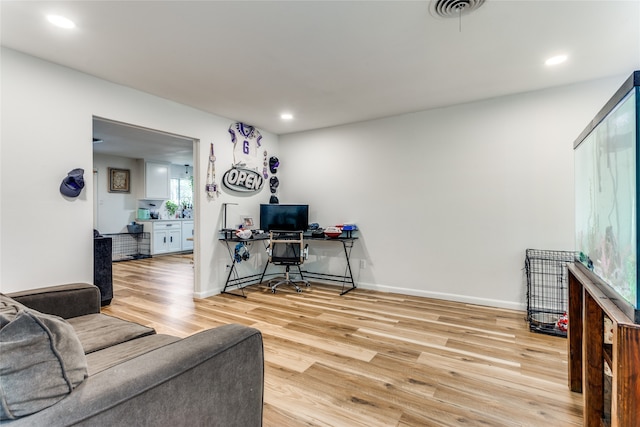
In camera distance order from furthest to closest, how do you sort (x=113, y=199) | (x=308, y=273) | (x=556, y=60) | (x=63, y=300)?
(x=113, y=199) → (x=308, y=273) → (x=556, y=60) → (x=63, y=300)

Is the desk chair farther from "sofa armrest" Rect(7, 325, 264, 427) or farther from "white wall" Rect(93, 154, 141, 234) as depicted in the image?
"white wall" Rect(93, 154, 141, 234)

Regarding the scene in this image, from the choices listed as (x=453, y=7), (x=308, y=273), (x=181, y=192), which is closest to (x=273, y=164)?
(x=308, y=273)

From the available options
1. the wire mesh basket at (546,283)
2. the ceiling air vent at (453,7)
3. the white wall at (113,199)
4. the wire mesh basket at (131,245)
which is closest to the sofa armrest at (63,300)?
the ceiling air vent at (453,7)

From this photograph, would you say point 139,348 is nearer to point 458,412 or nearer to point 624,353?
point 458,412

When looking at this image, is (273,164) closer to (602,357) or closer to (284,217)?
(284,217)

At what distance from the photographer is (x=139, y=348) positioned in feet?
5.03

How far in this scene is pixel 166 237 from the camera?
26.1ft

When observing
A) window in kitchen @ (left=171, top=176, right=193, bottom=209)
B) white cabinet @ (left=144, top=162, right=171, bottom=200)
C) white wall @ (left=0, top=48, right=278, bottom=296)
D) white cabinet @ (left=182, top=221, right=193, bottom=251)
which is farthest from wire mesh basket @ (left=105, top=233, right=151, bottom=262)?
white wall @ (left=0, top=48, right=278, bottom=296)

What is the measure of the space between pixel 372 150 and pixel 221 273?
2808 mm

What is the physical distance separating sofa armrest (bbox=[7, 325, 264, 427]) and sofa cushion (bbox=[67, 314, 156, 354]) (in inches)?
30.7

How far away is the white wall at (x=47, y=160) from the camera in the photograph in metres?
2.50

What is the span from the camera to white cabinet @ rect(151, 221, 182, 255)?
7.66 metres

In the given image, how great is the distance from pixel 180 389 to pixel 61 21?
8.56ft

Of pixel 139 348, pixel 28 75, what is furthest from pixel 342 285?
pixel 28 75
